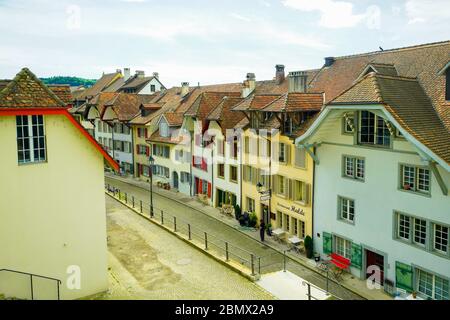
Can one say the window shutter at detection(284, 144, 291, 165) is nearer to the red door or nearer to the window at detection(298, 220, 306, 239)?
the window at detection(298, 220, 306, 239)

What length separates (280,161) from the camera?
27.4 metres

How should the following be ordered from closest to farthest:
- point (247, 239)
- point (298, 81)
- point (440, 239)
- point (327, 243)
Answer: point (440, 239) → point (327, 243) → point (247, 239) → point (298, 81)

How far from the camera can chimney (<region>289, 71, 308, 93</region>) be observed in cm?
2842

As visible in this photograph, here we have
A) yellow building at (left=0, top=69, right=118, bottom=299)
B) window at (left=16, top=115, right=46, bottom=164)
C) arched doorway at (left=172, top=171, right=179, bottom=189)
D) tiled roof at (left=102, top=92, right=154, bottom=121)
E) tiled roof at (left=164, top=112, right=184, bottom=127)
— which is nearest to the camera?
yellow building at (left=0, top=69, right=118, bottom=299)

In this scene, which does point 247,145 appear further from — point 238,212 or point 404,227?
point 404,227

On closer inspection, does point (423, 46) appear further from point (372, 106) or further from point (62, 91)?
point (62, 91)

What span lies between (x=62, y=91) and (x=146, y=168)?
33.7 m

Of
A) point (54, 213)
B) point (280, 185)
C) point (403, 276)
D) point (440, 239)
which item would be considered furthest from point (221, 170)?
point (54, 213)

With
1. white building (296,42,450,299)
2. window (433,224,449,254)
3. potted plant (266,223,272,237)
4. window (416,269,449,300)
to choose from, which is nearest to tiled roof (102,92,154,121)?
potted plant (266,223,272,237)

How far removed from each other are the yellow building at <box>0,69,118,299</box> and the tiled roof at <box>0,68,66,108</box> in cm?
3

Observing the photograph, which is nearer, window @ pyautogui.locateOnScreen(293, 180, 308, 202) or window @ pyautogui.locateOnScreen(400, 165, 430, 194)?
window @ pyautogui.locateOnScreen(400, 165, 430, 194)

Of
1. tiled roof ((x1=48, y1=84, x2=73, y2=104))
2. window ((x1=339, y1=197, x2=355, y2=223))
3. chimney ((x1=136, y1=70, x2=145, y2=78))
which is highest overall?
chimney ((x1=136, y1=70, x2=145, y2=78))

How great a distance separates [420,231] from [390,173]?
309 centimetres
